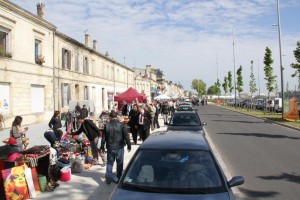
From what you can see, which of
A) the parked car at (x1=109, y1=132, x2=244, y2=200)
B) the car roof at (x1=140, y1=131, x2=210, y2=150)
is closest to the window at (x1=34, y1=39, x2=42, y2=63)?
the car roof at (x1=140, y1=131, x2=210, y2=150)

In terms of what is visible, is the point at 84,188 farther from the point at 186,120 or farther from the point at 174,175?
the point at 186,120

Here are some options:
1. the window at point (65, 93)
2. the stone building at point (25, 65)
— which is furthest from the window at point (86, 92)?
the stone building at point (25, 65)

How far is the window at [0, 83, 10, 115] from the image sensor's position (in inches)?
778

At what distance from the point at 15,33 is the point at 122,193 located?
19.8m

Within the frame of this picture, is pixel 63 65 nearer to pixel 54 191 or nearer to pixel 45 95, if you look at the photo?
pixel 45 95

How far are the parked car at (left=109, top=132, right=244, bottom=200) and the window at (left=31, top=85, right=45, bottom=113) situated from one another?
20.4 m

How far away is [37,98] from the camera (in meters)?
24.6

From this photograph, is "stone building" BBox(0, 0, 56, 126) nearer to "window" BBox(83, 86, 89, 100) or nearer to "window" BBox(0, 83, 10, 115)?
"window" BBox(0, 83, 10, 115)

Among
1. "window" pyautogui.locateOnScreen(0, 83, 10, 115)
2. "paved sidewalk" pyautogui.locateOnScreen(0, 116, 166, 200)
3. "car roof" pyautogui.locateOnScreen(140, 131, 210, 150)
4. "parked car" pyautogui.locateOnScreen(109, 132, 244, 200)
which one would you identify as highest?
"window" pyautogui.locateOnScreen(0, 83, 10, 115)

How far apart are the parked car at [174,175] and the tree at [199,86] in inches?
6884

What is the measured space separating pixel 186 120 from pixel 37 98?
1486 centimetres

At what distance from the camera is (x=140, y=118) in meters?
14.0

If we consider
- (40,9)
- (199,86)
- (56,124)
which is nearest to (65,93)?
(40,9)

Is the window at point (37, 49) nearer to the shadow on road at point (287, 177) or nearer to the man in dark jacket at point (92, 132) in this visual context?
the man in dark jacket at point (92, 132)
